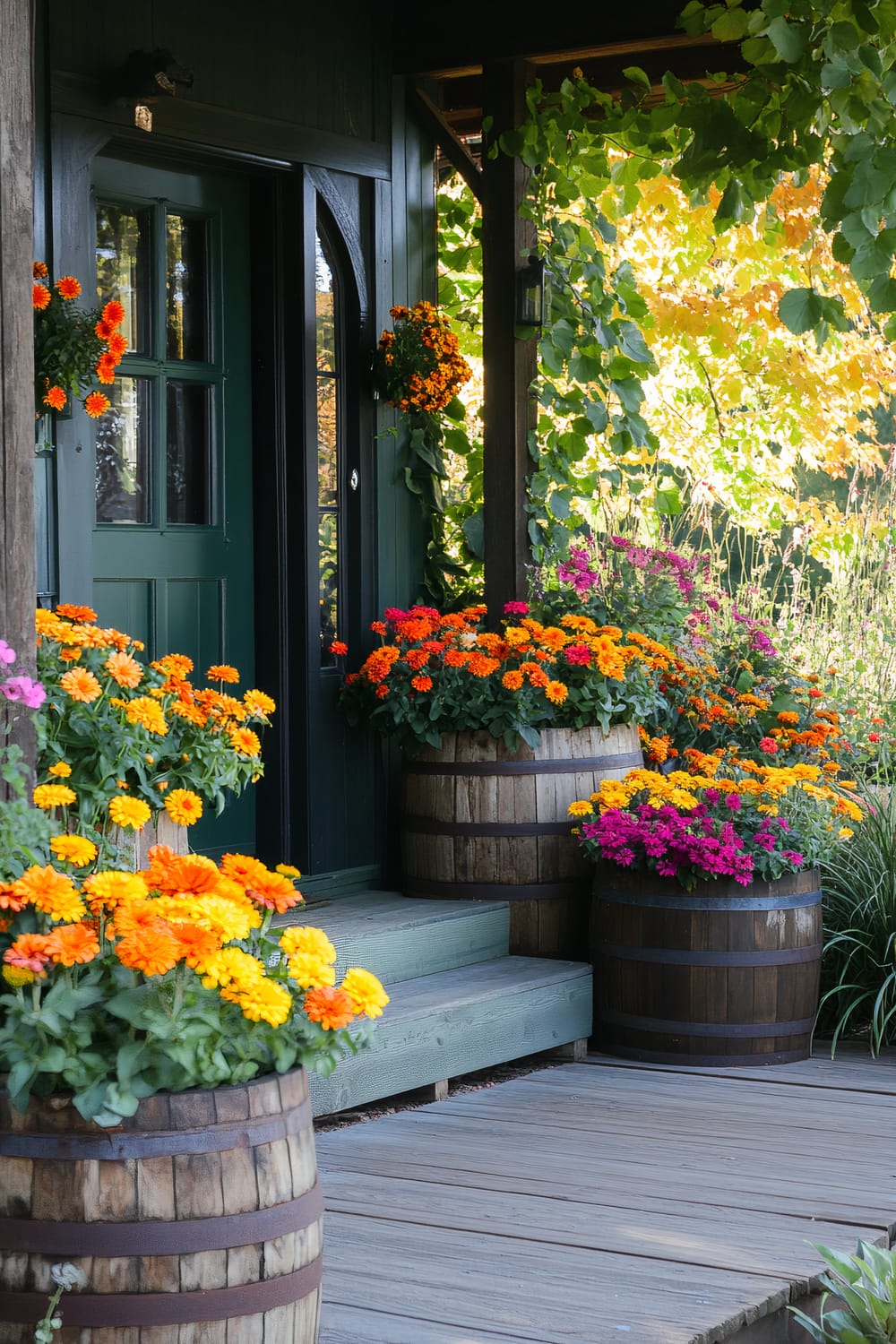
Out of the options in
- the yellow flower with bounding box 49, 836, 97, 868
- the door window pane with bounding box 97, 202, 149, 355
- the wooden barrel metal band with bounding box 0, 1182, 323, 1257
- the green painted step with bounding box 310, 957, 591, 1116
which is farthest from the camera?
the door window pane with bounding box 97, 202, 149, 355

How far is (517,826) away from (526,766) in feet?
0.58

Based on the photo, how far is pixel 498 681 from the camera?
4.86m

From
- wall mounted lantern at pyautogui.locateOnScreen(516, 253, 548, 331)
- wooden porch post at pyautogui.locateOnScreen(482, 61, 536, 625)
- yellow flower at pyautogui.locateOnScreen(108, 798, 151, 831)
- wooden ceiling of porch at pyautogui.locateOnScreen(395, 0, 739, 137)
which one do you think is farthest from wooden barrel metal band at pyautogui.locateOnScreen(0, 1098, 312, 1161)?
wooden ceiling of porch at pyautogui.locateOnScreen(395, 0, 739, 137)

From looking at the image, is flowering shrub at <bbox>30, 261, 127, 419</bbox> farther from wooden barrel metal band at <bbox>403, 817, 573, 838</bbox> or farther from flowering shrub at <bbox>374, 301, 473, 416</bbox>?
wooden barrel metal band at <bbox>403, 817, 573, 838</bbox>

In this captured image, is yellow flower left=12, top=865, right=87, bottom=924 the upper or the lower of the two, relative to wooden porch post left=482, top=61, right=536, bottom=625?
lower

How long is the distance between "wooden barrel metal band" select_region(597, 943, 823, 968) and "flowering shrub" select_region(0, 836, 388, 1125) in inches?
92.9

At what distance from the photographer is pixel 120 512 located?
181 inches

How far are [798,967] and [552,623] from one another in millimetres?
1408

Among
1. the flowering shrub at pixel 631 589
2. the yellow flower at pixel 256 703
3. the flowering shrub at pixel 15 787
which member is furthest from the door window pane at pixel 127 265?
the flowering shrub at pixel 15 787

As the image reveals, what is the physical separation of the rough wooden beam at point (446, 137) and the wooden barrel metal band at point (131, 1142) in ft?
13.2

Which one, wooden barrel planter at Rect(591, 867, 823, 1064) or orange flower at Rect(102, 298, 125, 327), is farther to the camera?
wooden barrel planter at Rect(591, 867, 823, 1064)

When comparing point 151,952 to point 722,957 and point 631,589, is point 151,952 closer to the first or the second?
point 722,957

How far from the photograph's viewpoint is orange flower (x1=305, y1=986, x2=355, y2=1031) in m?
2.11

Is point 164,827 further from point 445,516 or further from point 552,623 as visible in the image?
point 445,516
